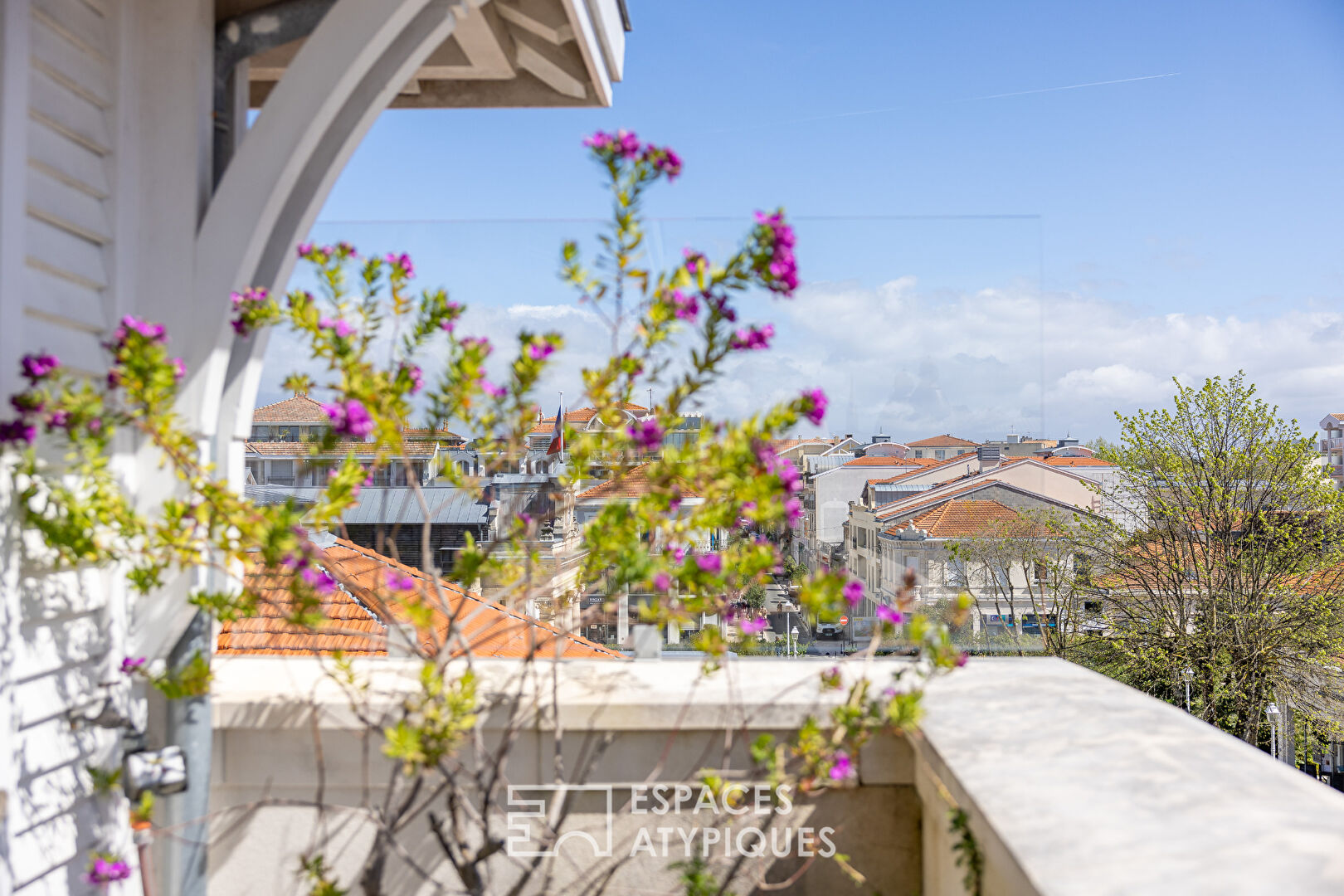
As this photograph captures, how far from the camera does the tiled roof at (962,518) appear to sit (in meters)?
7.51

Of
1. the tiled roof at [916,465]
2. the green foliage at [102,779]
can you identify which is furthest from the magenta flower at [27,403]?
the tiled roof at [916,465]

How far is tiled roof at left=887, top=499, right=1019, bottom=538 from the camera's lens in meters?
7.51

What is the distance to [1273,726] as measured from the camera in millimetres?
10062

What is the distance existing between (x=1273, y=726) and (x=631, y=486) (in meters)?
11.5

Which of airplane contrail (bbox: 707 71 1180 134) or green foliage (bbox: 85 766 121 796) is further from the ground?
airplane contrail (bbox: 707 71 1180 134)

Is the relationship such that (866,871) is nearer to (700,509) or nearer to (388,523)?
(700,509)

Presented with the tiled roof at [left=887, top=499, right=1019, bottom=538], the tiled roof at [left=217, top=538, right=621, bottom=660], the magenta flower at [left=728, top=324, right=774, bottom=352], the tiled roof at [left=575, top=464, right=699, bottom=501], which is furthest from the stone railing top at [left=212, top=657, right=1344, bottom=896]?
the tiled roof at [left=887, top=499, right=1019, bottom=538]

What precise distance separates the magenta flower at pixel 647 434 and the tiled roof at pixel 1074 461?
6.16 metres

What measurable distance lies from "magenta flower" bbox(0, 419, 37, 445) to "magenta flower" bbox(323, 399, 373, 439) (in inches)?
13.9

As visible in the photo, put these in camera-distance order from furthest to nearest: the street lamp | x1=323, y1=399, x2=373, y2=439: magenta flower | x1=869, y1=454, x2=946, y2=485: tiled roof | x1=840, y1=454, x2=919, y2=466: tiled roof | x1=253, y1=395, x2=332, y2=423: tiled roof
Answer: the street lamp
x1=869, y1=454, x2=946, y2=485: tiled roof
x1=840, y1=454, x2=919, y2=466: tiled roof
x1=253, y1=395, x2=332, y2=423: tiled roof
x1=323, y1=399, x2=373, y2=439: magenta flower

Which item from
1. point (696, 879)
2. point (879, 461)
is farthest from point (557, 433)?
point (879, 461)

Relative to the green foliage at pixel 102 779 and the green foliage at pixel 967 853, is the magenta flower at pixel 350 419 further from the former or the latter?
the green foliage at pixel 967 853

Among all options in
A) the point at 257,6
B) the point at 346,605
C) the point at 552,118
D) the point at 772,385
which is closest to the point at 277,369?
the point at 346,605
